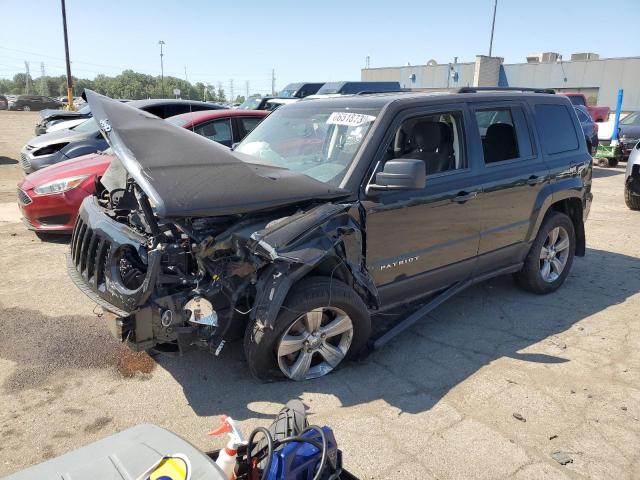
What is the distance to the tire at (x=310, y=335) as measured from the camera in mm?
3191

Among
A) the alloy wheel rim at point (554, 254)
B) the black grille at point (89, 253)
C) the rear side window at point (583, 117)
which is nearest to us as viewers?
the black grille at point (89, 253)

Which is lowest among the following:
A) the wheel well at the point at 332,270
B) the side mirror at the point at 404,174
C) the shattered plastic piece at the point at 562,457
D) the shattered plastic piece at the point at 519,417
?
the shattered plastic piece at the point at 519,417

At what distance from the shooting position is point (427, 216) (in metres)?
3.93

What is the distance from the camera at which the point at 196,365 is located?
369 cm

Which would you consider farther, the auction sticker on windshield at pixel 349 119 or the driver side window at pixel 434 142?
the driver side window at pixel 434 142

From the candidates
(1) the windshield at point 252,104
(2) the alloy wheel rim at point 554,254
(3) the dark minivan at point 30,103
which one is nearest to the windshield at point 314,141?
(2) the alloy wheel rim at point 554,254

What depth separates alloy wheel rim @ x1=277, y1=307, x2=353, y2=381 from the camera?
335 cm

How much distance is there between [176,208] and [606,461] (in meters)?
2.73

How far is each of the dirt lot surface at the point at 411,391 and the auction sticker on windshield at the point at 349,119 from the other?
1.78m

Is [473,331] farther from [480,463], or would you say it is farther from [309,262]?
[309,262]

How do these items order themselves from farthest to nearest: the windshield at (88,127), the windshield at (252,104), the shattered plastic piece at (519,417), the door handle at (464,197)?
the windshield at (252,104) → the windshield at (88,127) → the door handle at (464,197) → the shattered plastic piece at (519,417)

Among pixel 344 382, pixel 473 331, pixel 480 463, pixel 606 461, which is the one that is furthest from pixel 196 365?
pixel 606 461

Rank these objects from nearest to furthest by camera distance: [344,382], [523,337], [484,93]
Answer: [344,382], [523,337], [484,93]

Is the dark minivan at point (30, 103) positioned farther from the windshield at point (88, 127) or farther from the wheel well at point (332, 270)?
the wheel well at point (332, 270)
